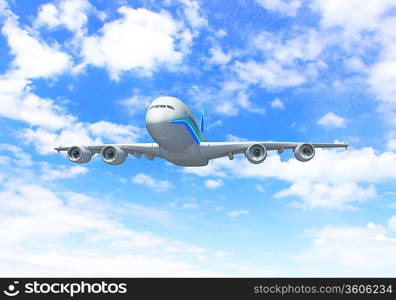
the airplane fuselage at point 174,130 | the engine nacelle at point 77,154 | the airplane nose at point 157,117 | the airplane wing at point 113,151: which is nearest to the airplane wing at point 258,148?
the airplane fuselage at point 174,130

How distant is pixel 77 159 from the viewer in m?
42.0

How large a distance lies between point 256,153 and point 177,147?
23.5 feet

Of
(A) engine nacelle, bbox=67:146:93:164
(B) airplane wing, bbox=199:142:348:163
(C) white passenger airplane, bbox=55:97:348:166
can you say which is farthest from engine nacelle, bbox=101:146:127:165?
(B) airplane wing, bbox=199:142:348:163

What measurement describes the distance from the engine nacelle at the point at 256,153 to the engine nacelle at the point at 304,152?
10.4 ft

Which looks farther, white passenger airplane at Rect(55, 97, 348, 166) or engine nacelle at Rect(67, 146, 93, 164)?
engine nacelle at Rect(67, 146, 93, 164)

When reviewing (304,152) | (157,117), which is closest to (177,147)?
(157,117)

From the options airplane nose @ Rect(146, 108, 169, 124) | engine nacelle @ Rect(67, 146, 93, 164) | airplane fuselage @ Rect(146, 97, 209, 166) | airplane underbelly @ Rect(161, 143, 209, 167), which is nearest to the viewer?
airplane nose @ Rect(146, 108, 169, 124)

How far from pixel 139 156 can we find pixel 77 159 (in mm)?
6023

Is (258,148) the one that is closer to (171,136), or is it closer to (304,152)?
(304,152)

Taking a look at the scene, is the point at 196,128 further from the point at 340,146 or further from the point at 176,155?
the point at 340,146

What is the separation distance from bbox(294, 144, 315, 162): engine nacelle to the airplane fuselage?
29.1ft

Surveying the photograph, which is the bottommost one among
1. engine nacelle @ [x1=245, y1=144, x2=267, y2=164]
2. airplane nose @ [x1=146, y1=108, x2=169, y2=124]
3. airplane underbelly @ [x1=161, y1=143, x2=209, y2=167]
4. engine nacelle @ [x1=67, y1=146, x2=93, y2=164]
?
engine nacelle @ [x1=245, y1=144, x2=267, y2=164]

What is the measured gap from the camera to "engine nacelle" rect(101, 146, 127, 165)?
41.1m

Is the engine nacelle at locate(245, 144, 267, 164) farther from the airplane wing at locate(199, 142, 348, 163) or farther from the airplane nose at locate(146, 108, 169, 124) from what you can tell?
the airplane nose at locate(146, 108, 169, 124)
